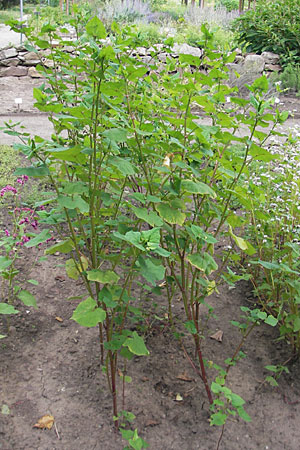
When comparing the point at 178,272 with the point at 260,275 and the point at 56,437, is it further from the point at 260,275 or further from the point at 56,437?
the point at 56,437

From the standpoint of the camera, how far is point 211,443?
73.7 inches

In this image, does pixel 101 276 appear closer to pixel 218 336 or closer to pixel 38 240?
pixel 38 240

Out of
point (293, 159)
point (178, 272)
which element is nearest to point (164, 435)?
point (178, 272)

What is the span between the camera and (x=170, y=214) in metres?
1.56

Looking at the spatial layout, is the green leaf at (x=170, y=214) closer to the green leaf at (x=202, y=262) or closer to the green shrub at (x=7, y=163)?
the green leaf at (x=202, y=262)

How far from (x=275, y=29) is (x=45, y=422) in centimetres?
1049

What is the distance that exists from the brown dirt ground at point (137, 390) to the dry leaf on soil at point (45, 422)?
0.02 metres

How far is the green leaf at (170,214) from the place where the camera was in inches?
60.7

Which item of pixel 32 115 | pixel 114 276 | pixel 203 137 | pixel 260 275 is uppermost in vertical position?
pixel 203 137

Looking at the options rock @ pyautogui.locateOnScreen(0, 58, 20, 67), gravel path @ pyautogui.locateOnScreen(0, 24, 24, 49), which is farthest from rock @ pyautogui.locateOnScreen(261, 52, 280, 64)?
gravel path @ pyautogui.locateOnScreen(0, 24, 24, 49)

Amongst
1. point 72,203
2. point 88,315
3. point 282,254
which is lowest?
point 282,254

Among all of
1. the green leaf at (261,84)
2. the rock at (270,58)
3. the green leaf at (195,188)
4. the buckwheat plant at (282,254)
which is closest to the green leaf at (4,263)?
the green leaf at (195,188)

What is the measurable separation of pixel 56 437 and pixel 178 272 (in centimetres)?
122

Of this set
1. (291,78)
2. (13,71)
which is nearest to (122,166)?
(291,78)
